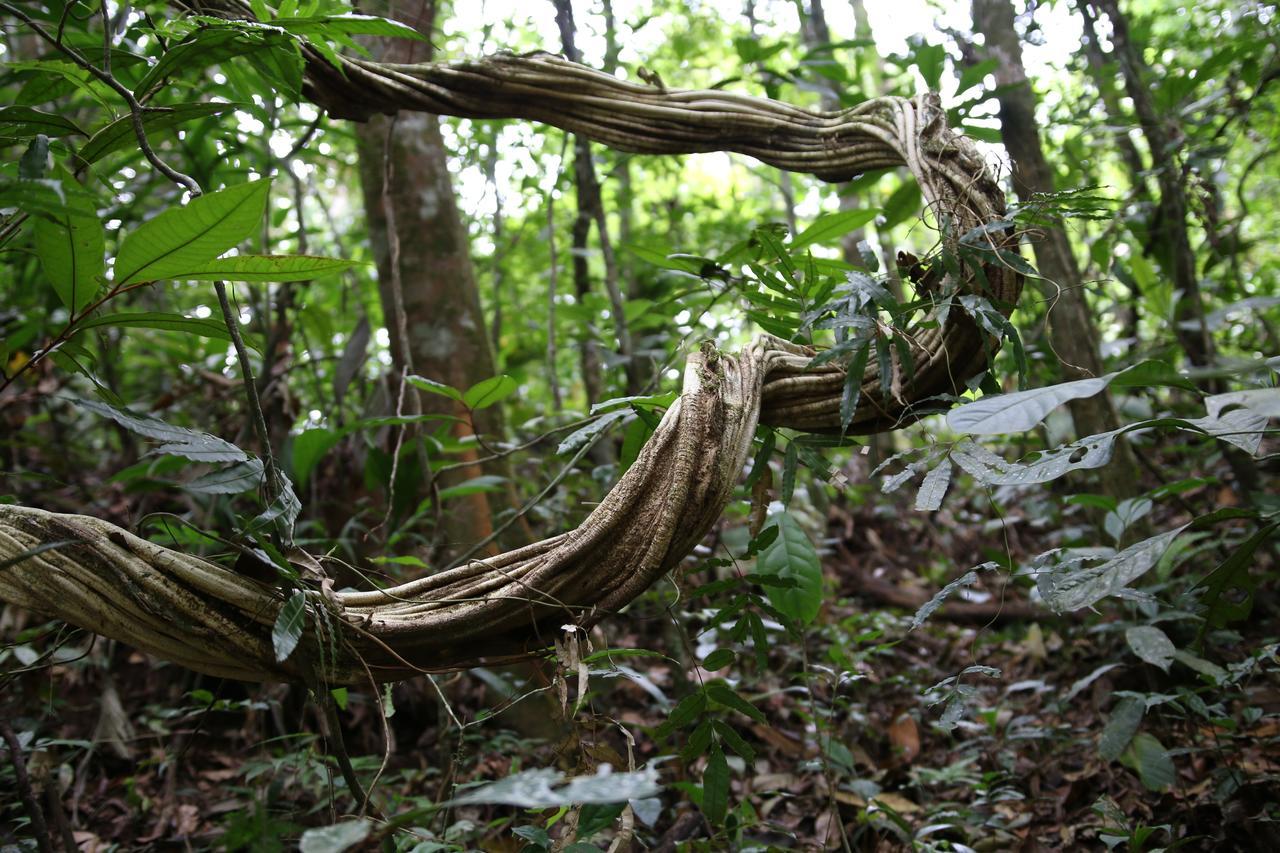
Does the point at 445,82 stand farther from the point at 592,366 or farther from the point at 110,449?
the point at 110,449

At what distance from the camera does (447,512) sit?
171cm

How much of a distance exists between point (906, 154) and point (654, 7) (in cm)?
332

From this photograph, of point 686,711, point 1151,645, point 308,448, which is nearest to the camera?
point 686,711

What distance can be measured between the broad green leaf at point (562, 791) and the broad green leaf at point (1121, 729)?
111 centimetres

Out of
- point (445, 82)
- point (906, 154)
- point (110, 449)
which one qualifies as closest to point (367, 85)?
point (445, 82)

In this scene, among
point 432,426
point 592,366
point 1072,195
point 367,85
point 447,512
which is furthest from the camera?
point 592,366

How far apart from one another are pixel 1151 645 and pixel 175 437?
1505 millimetres

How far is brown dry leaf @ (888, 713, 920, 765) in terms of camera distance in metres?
1.86

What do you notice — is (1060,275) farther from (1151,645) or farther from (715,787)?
(715,787)

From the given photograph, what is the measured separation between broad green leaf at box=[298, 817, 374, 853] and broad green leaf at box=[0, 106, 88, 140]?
2.43 feet

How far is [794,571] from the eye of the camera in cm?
124

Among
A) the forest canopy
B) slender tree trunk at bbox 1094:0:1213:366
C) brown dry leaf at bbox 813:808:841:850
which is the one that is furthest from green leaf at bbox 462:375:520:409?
slender tree trunk at bbox 1094:0:1213:366

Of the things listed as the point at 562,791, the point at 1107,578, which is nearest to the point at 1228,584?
the point at 1107,578

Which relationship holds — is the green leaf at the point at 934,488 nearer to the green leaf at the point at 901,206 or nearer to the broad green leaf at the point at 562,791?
the broad green leaf at the point at 562,791
